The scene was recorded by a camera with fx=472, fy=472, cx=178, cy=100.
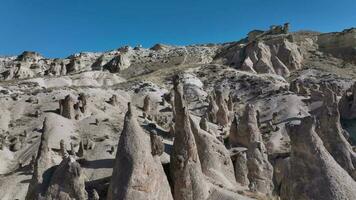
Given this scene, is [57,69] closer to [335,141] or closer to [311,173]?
[335,141]

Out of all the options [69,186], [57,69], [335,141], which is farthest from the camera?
[57,69]

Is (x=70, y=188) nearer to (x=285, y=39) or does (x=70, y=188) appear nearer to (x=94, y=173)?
(x=94, y=173)

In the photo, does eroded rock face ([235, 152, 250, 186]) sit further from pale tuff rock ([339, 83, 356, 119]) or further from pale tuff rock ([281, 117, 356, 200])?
pale tuff rock ([339, 83, 356, 119])

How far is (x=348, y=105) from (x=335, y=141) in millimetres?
32479

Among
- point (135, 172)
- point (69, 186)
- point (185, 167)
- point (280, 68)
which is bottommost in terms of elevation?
point (69, 186)

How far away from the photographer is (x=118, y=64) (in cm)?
10731

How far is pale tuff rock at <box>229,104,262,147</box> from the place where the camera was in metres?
32.7

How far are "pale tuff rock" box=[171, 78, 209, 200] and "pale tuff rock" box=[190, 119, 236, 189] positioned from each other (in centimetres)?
387

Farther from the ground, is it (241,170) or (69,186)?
(241,170)

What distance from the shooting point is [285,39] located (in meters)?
88.5

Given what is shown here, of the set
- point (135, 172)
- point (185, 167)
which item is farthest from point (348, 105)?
point (135, 172)

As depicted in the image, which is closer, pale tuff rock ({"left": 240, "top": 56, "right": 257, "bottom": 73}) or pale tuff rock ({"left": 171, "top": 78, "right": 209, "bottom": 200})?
pale tuff rock ({"left": 171, "top": 78, "right": 209, "bottom": 200})

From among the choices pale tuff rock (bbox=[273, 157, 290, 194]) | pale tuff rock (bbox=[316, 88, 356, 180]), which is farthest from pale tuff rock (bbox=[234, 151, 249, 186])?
pale tuff rock (bbox=[316, 88, 356, 180])

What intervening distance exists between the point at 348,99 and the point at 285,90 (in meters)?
9.32
